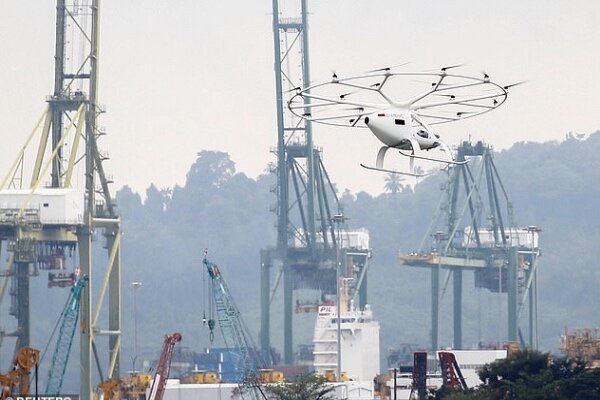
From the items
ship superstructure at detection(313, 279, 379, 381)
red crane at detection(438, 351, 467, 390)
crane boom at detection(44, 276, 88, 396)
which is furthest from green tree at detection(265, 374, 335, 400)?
ship superstructure at detection(313, 279, 379, 381)

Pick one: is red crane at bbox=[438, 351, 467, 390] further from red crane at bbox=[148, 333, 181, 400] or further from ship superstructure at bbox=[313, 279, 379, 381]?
ship superstructure at bbox=[313, 279, 379, 381]

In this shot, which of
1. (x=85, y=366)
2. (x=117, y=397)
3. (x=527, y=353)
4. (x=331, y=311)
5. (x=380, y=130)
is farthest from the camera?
(x=331, y=311)

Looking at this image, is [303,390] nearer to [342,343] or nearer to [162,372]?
[162,372]

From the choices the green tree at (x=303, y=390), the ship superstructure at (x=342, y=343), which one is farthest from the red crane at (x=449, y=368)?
the ship superstructure at (x=342, y=343)

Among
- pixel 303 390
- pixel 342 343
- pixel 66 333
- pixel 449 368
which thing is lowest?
pixel 303 390

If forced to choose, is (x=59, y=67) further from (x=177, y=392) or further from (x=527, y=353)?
(x=527, y=353)

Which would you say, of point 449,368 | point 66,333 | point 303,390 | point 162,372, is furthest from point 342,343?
point 303,390

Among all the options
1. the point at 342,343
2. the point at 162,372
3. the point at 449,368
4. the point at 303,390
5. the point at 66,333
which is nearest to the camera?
the point at 303,390

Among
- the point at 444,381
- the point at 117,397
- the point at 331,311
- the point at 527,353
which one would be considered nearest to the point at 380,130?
the point at 527,353

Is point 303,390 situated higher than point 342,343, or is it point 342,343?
point 342,343

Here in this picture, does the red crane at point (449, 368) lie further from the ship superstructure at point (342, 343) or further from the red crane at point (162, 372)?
the ship superstructure at point (342, 343)

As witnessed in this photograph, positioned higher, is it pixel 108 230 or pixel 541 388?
pixel 108 230
